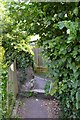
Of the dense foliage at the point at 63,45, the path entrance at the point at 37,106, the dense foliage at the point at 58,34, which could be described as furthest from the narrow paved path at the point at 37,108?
the dense foliage at the point at 63,45

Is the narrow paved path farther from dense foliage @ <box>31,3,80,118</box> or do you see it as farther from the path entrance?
dense foliage @ <box>31,3,80,118</box>

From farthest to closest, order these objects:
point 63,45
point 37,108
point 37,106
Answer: point 37,106 → point 37,108 → point 63,45

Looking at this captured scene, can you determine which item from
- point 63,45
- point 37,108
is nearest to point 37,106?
point 37,108

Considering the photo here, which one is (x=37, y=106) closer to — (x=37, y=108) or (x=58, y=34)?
(x=37, y=108)

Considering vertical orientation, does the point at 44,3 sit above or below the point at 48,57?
above

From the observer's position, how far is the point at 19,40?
548 cm

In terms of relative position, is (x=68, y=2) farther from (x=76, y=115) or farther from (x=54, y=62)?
(x=76, y=115)

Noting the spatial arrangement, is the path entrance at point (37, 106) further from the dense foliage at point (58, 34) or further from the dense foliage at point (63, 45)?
the dense foliage at point (63, 45)

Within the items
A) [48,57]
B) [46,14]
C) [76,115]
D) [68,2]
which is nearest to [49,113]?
[76,115]

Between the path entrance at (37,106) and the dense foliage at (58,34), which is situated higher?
the dense foliage at (58,34)

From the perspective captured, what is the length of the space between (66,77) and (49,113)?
3321mm

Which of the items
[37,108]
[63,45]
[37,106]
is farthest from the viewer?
[37,106]

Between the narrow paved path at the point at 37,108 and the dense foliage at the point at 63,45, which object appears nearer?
the dense foliage at the point at 63,45

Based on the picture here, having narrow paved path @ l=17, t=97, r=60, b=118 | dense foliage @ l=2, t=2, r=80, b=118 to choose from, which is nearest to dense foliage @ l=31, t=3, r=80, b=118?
dense foliage @ l=2, t=2, r=80, b=118
